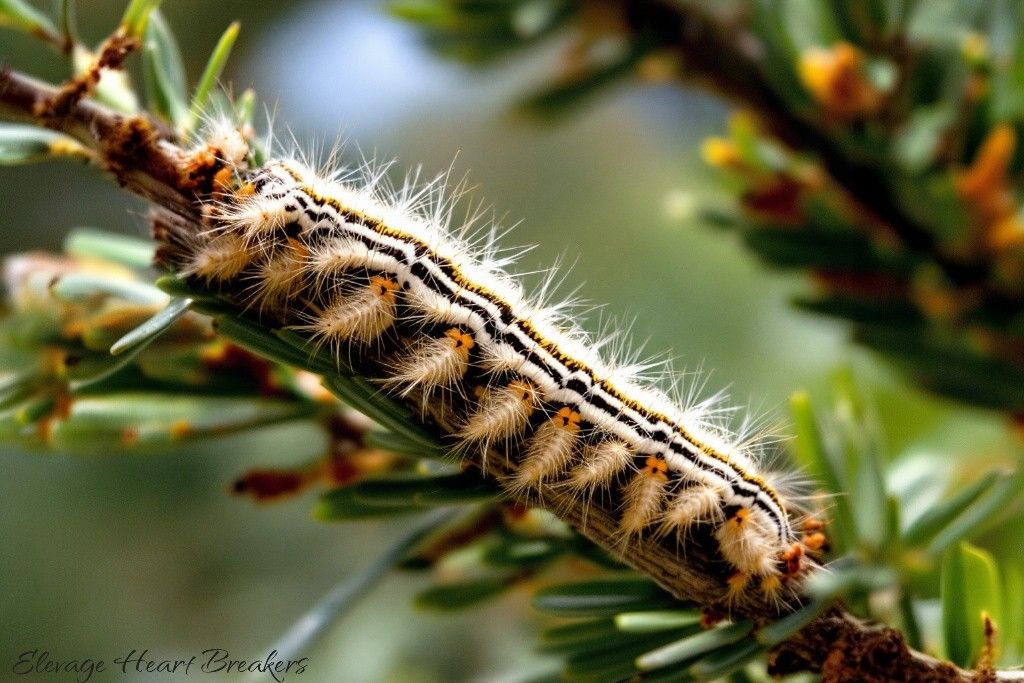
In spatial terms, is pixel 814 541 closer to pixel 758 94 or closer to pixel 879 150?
pixel 879 150

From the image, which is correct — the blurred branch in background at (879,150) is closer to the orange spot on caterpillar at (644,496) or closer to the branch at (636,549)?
the orange spot on caterpillar at (644,496)

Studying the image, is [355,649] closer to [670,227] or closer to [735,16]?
[735,16]

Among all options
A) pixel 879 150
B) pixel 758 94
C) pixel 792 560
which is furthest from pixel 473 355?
pixel 758 94

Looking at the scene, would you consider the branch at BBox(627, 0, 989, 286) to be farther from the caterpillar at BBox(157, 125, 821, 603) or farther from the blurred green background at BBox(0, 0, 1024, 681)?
the caterpillar at BBox(157, 125, 821, 603)

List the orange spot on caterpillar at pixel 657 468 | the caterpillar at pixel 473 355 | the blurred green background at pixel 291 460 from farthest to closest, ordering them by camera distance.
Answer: the blurred green background at pixel 291 460 → the orange spot on caterpillar at pixel 657 468 → the caterpillar at pixel 473 355

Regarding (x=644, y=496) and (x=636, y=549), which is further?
(x=644, y=496)

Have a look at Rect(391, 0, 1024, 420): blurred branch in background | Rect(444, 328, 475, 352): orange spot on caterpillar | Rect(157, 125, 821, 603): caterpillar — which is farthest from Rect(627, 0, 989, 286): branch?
Rect(444, 328, 475, 352): orange spot on caterpillar

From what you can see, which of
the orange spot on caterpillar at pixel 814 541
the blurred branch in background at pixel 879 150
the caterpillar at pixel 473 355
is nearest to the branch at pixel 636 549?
the caterpillar at pixel 473 355
